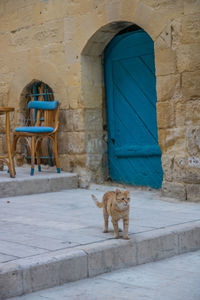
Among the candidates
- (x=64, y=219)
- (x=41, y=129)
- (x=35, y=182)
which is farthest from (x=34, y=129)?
(x=64, y=219)

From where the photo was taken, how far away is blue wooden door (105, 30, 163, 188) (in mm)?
7691

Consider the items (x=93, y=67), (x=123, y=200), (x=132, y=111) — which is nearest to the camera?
(x=123, y=200)

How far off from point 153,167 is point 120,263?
3.64 meters

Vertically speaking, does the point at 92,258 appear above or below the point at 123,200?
below

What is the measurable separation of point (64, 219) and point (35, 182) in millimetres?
2382

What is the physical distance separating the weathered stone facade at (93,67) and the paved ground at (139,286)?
8.37ft

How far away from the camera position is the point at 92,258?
396 centimetres

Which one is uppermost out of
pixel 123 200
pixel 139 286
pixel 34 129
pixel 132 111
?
→ pixel 132 111

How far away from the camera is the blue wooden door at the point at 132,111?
7691mm

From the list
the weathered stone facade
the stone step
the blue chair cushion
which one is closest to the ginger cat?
the stone step

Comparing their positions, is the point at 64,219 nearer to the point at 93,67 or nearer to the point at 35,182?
the point at 35,182

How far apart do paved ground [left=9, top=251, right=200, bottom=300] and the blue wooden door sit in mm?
3598

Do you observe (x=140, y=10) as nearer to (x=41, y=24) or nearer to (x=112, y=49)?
(x=112, y=49)

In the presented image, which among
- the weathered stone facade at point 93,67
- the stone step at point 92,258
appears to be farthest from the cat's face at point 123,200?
the weathered stone facade at point 93,67
